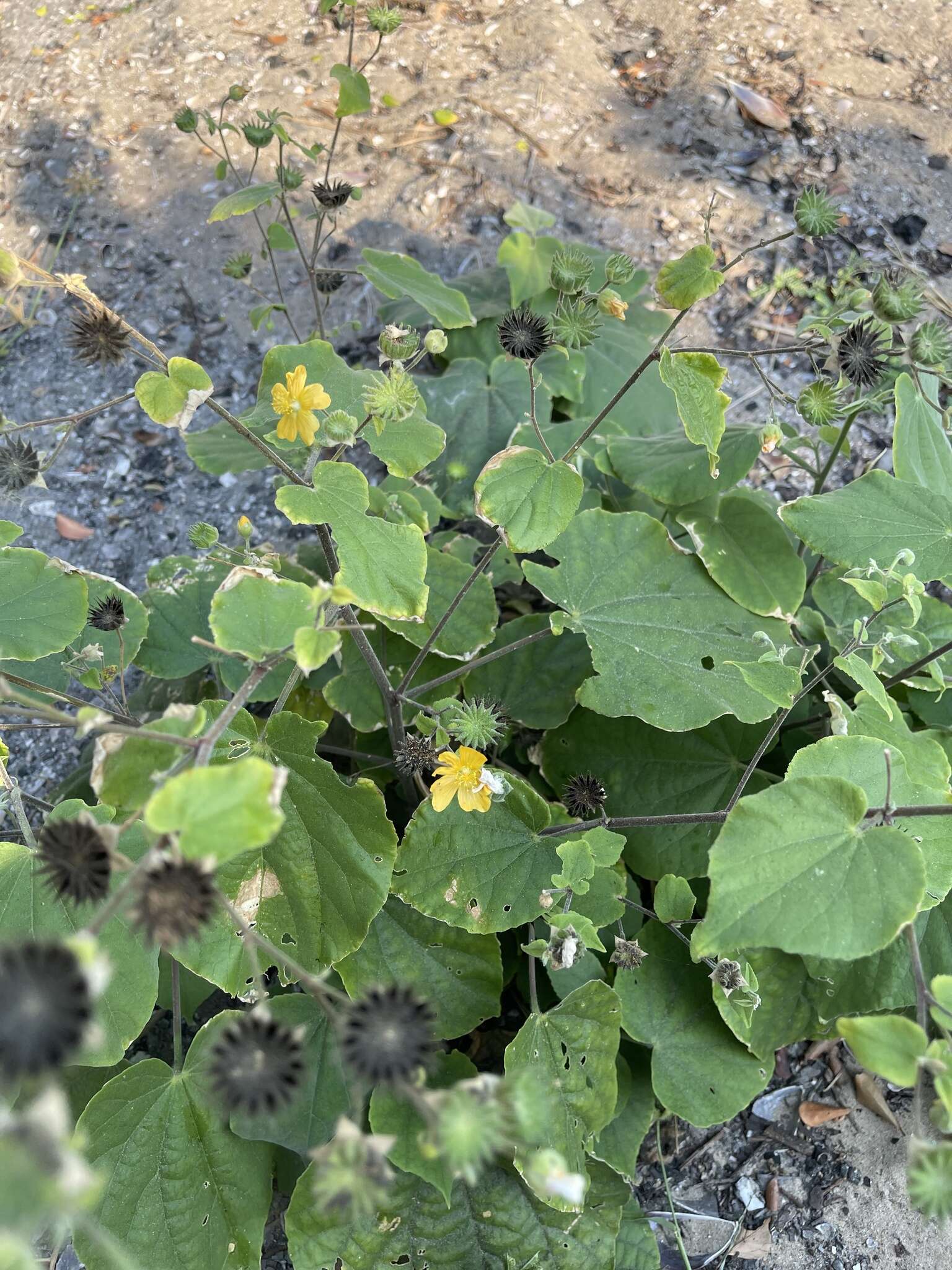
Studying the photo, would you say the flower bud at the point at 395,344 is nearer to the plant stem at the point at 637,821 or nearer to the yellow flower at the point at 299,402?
the yellow flower at the point at 299,402

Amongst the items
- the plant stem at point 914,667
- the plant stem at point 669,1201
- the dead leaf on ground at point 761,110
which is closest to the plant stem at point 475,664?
the plant stem at point 914,667

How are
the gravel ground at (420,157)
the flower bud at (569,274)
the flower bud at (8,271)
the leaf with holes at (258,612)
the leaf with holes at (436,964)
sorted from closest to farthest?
the leaf with holes at (258,612) < the flower bud at (8,271) < the flower bud at (569,274) < the leaf with holes at (436,964) < the gravel ground at (420,157)

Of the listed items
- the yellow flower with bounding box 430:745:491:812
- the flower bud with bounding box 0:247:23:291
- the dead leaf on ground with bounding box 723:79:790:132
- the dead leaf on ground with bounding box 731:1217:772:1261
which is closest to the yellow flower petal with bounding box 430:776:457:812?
the yellow flower with bounding box 430:745:491:812

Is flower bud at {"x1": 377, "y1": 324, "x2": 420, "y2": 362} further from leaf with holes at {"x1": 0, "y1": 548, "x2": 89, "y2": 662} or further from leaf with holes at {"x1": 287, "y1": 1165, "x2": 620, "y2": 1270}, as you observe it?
leaf with holes at {"x1": 287, "y1": 1165, "x2": 620, "y2": 1270}

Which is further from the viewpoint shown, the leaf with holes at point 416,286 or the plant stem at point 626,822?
the leaf with holes at point 416,286

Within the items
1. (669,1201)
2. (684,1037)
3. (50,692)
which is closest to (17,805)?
(50,692)

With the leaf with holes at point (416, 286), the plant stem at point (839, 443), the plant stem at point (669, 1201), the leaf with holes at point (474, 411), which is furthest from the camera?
the leaf with holes at point (474, 411)

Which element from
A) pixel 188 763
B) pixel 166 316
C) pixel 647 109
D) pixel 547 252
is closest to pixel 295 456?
pixel 188 763
